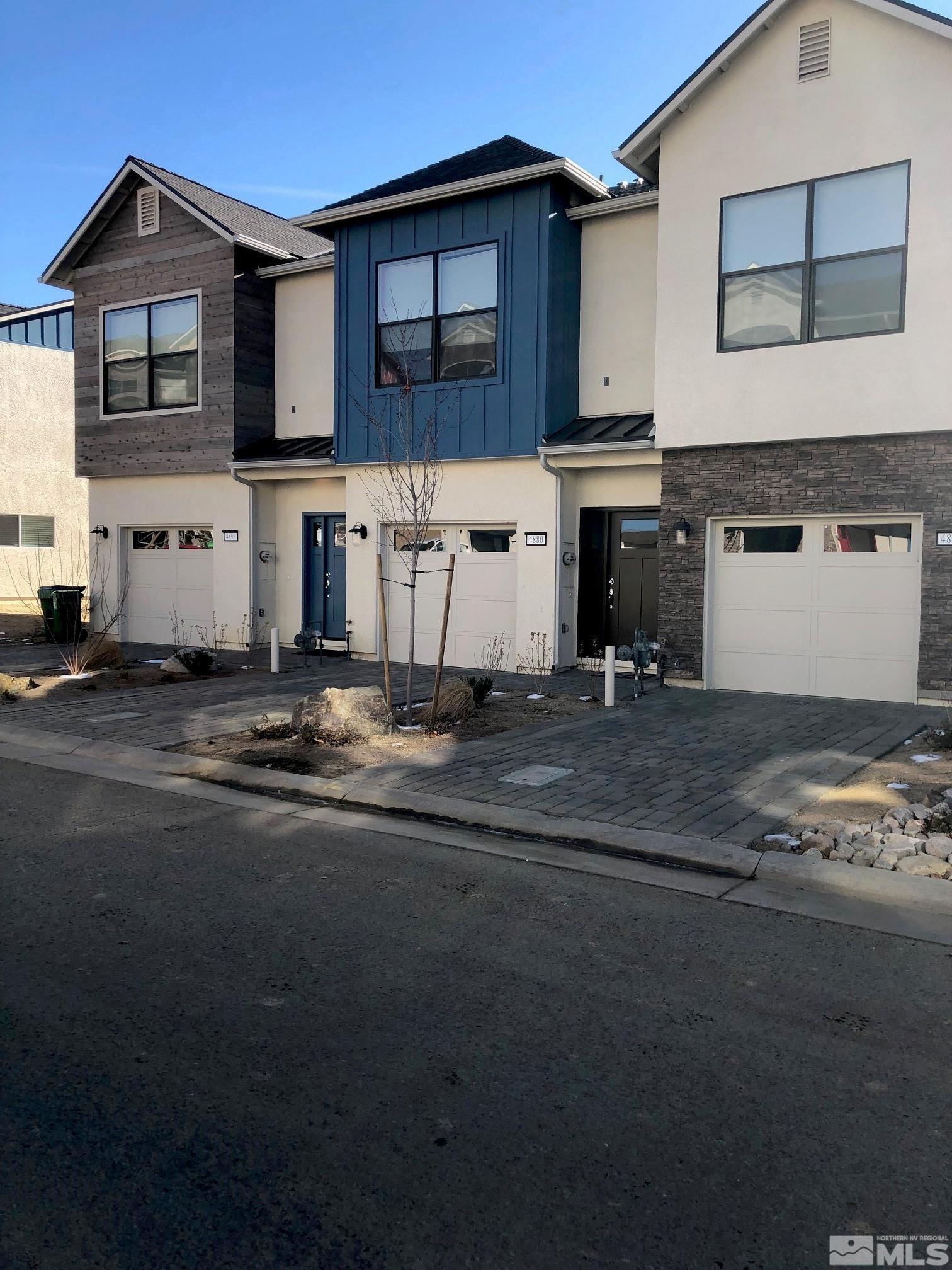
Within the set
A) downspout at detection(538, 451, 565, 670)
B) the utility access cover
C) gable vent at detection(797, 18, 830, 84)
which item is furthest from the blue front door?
gable vent at detection(797, 18, 830, 84)

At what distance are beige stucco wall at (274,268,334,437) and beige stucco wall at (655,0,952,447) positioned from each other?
22.1 feet

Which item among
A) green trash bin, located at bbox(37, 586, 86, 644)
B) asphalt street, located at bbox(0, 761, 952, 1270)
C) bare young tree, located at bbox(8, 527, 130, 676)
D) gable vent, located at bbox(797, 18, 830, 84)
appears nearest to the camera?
asphalt street, located at bbox(0, 761, 952, 1270)

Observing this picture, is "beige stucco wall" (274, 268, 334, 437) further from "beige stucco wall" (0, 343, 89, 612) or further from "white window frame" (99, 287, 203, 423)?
"beige stucco wall" (0, 343, 89, 612)

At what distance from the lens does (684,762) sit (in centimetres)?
878

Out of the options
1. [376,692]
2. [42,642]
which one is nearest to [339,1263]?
[376,692]

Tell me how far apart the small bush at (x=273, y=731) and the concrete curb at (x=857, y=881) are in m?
5.29

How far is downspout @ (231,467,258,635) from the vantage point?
58.2 ft

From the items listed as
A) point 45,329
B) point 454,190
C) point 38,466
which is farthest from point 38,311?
point 454,190

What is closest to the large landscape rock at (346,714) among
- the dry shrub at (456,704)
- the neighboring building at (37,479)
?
the dry shrub at (456,704)

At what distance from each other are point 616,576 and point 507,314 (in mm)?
4208

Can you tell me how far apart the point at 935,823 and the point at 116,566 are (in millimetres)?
16881

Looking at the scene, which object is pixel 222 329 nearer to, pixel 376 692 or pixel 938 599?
pixel 376 692

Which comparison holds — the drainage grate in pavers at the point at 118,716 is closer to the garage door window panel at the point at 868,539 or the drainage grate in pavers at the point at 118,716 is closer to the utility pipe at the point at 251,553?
the utility pipe at the point at 251,553

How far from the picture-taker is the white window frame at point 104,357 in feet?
58.7
